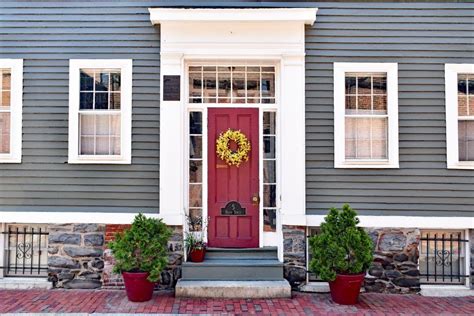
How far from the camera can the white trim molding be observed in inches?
243

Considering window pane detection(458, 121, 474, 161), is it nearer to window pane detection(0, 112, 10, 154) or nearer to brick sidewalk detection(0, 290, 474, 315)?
brick sidewalk detection(0, 290, 474, 315)

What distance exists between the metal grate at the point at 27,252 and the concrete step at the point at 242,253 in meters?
2.60

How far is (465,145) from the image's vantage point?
6453 mm

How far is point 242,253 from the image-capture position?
6.34 meters

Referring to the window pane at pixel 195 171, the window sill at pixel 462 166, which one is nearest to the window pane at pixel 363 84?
the window sill at pixel 462 166

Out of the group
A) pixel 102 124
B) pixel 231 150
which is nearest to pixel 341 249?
pixel 231 150

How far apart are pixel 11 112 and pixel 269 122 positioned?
398 cm

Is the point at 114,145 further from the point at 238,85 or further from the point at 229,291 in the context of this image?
the point at 229,291

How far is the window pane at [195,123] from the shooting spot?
6594 mm

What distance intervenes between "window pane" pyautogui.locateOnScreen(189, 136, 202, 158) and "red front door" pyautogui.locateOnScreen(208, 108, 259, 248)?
0.60 feet

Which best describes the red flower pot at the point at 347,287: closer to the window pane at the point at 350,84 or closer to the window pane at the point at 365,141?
the window pane at the point at 365,141

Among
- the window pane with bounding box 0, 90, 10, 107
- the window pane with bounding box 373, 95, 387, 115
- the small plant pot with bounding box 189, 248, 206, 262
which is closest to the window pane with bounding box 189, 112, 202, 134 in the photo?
the small plant pot with bounding box 189, 248, 206, 262

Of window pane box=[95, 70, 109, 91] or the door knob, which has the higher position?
window pane box=[95, 70, 109, 91]

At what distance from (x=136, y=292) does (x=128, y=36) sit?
148 inches
